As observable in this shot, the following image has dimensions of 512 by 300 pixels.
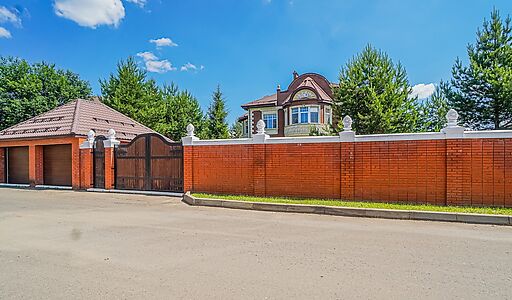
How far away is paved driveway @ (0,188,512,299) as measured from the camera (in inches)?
163

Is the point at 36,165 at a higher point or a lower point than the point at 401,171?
lower

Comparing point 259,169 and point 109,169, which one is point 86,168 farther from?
point 259,169

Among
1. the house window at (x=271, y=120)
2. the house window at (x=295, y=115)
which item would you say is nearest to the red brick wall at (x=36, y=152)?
the house window at (x=295, y=115)

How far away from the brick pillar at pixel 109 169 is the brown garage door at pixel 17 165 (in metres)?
7.35

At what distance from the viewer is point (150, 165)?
14.7 metres

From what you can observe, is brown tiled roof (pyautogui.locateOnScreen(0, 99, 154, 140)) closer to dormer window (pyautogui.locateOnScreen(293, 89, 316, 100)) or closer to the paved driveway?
the paved driveway

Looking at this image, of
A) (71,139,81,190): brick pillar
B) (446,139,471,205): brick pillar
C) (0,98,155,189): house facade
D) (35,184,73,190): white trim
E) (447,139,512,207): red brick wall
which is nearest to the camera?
(447,139,512,207): red brick wall

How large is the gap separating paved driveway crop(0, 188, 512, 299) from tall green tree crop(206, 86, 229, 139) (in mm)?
25371

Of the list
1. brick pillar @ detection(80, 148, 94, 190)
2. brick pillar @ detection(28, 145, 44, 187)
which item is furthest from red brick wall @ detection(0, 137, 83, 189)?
brick pillar @ detection(80, 148, 94, 190)

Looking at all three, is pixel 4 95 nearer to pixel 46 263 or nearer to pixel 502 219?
pixel 46 263

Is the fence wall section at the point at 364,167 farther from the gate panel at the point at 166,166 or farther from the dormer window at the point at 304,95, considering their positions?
the dormer window at the point at 304,95

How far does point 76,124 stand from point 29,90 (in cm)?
1845

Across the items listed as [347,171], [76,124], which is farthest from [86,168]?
[347,171]

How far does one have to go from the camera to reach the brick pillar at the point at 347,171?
1077 cm
